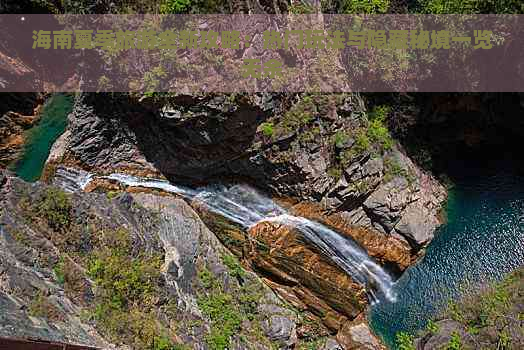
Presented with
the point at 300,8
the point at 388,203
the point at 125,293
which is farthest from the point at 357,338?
the point at 300,8

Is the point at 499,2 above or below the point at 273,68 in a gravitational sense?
above

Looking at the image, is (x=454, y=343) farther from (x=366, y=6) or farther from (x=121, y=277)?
(x=366, y=6)

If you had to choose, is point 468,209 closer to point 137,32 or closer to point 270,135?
point 270,135

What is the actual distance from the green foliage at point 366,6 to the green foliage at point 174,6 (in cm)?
462

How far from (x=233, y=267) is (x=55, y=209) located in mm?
4606

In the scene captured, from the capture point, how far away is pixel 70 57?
13117mm

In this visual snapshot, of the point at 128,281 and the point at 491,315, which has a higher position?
the point at 128,281

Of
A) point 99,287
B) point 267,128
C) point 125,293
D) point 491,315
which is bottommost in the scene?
point 491,315

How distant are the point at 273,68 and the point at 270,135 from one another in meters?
1.59

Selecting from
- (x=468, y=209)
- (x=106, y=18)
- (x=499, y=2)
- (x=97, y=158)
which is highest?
(x=106, y=18)

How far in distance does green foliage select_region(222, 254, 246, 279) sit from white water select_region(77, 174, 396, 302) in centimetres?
98

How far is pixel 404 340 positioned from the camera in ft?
41.4

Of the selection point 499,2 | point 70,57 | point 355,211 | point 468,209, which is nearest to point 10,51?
point 70,57

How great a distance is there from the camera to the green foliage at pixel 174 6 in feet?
34.3
